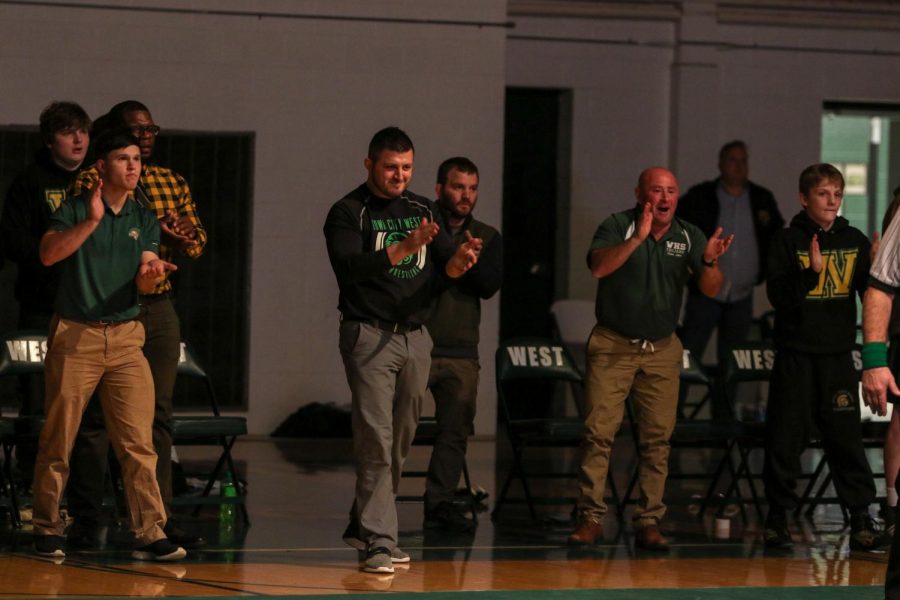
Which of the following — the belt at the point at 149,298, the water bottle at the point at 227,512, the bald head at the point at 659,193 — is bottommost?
the water bottle at the point at 227,512

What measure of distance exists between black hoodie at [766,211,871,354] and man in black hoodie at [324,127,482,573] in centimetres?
174

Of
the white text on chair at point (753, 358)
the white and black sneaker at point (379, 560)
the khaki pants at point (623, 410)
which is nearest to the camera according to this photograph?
the white and black sneaker at point (379, 560)

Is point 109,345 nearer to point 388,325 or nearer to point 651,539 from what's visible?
point 388,325

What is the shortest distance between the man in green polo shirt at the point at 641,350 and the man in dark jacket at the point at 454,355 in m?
0.63

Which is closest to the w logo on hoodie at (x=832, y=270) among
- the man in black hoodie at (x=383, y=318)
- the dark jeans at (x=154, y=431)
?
the man in black hoodie at (x=383, y=318)

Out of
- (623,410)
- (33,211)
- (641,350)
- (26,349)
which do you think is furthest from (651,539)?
(33,211)

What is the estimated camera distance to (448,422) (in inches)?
287

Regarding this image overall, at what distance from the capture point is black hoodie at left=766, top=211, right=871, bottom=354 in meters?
6.89

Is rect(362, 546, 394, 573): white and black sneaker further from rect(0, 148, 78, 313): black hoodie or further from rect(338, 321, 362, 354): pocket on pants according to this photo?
rect(0, 148, 78, 313): black hoodie

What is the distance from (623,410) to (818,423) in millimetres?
922

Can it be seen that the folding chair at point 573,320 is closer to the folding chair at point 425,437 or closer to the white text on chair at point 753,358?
the white text on chair at point 753,358

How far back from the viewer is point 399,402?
6086 millimetres

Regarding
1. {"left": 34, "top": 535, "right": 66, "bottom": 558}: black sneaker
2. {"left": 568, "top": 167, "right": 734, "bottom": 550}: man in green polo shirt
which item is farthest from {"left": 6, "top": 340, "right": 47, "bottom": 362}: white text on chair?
{"left": 568, "top": 167, "right": 734, "bottom": 550}: man in green polo shirt

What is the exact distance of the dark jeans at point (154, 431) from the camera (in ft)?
20.8
